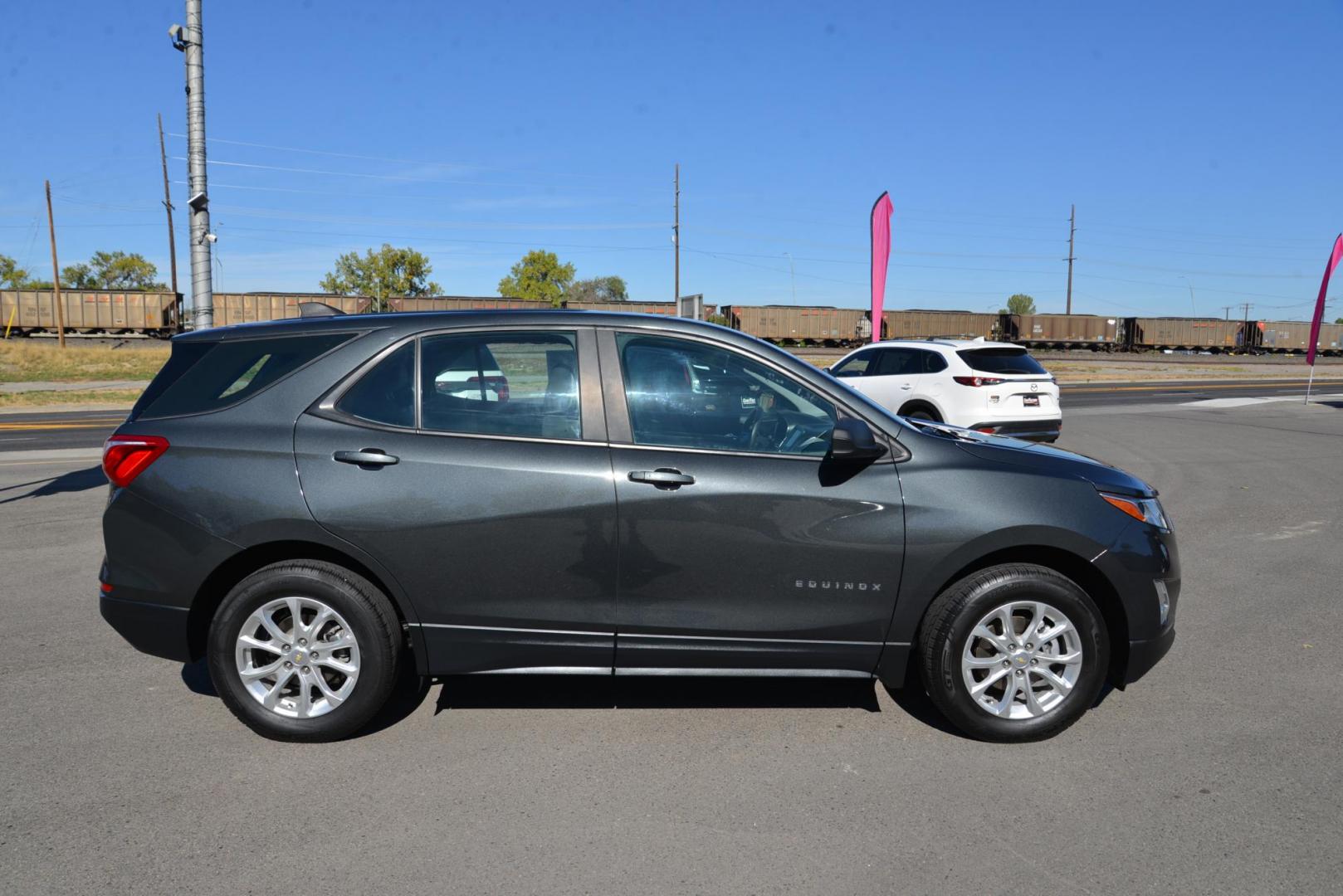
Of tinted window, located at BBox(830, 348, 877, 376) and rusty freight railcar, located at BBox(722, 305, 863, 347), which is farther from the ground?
rusty freight railcar, located at BBox(722, 305, 863, 347)

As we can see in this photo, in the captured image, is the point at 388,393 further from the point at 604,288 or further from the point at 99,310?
the point at 604,288

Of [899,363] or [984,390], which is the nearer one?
[984,390]

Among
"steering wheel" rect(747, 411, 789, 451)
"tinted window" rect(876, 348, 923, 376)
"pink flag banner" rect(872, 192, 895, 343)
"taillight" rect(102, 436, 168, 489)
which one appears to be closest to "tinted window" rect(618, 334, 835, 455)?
"steering wheel" rect(747, 411, 789, 451)

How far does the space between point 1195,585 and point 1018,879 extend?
4230 mm

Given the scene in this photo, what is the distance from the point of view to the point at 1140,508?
13.1ft

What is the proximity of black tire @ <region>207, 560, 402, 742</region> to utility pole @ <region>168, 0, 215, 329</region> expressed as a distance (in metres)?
7.41

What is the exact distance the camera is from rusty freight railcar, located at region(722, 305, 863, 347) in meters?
61.5

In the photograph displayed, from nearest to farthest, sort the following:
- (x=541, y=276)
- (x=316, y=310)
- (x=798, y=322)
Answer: (x=316, y=310)
(x=798, y=322)
(x=541, y=276)

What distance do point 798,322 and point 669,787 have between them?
59.7 meters

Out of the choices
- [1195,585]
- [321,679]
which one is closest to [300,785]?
[321,679]

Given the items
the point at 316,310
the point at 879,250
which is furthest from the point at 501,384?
the point at 879,250

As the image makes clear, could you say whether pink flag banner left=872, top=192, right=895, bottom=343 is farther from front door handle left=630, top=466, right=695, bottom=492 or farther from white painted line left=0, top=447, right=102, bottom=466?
front door handle left=630, top=466, right=695, bottom=492

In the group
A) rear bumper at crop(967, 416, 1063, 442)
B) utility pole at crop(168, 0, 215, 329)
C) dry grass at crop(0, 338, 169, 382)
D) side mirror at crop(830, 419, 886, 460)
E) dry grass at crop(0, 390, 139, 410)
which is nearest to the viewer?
side mirror at crop(830, 419, 886, 460)

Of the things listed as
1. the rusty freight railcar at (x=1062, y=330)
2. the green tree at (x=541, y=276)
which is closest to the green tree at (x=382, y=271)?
the green tree at (x=541, y=276)
